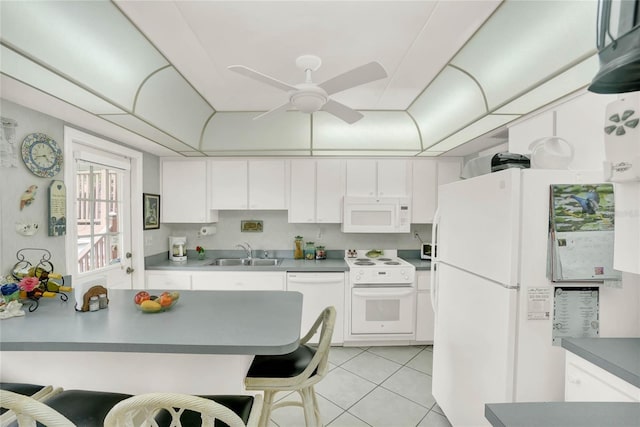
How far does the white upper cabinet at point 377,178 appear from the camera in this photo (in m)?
3.38

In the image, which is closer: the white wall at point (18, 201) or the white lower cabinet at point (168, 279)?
the white wall at point (18, 201)

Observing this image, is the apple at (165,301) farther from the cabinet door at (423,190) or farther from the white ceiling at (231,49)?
the cabinet door at (423,190)

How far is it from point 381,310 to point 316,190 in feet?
5.16

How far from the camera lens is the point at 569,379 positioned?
4.08ft

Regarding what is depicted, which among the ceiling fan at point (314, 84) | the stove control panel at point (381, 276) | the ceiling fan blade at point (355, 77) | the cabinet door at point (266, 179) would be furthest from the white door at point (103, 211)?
the stove control panel at point (381, 276)

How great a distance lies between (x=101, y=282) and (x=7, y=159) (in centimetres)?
106

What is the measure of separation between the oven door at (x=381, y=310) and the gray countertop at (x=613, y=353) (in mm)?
1812

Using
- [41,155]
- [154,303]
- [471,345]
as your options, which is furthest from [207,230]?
[471,345]

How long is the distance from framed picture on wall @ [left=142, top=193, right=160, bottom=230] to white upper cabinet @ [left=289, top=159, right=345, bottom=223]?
160 centimetres

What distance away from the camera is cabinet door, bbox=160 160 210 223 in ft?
11.0

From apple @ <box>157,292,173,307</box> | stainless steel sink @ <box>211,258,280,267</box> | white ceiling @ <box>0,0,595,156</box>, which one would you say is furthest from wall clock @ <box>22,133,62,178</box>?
stainless steel sink @ <box>211,258,280,267</box>

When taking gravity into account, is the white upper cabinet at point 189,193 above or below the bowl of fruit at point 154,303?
above

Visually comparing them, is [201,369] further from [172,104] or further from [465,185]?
[172,104]

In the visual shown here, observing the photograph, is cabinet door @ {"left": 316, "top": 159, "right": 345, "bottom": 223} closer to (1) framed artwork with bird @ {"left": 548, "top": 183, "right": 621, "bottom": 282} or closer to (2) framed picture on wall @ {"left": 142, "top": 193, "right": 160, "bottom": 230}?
(2) framed picture on wall @ {"left": 142, "top": 193, "right": 160, "bottom": 230}
